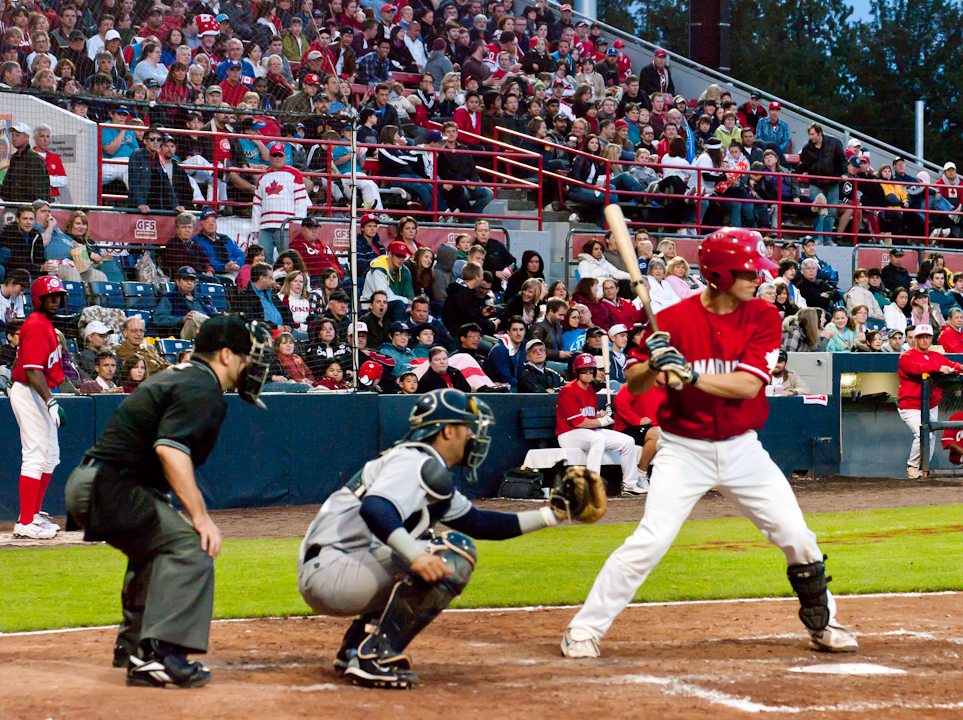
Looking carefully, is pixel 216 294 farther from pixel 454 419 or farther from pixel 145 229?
pixel 454 419

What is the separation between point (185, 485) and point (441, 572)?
1035 millimetres

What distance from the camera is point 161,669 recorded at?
4711 millimetres

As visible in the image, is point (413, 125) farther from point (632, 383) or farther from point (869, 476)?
point (632, 383)

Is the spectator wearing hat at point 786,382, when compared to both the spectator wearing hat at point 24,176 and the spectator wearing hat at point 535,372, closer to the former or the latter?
the spectator wearing hat at point 535,372

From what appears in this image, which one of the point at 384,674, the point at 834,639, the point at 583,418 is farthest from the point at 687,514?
the point at 583,418

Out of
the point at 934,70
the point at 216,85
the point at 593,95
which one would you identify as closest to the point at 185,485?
the point at 216,85

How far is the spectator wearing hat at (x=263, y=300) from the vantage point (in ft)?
42.3

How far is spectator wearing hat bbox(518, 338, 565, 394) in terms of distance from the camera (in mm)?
13688

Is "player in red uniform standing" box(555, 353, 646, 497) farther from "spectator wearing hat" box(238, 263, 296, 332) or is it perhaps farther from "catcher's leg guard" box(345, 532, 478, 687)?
"catcher's leg guard" box(345, 532, 478, 687)

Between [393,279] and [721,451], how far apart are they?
9.58 m

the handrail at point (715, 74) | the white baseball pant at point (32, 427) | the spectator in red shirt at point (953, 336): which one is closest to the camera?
the white baseball pant at point (32, 427)

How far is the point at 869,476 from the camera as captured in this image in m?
15.9

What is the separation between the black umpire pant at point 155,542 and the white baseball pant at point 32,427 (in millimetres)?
5376

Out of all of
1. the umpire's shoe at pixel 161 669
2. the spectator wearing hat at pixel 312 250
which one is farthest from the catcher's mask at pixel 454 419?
the spectator wearing hat at pixel 312 250
